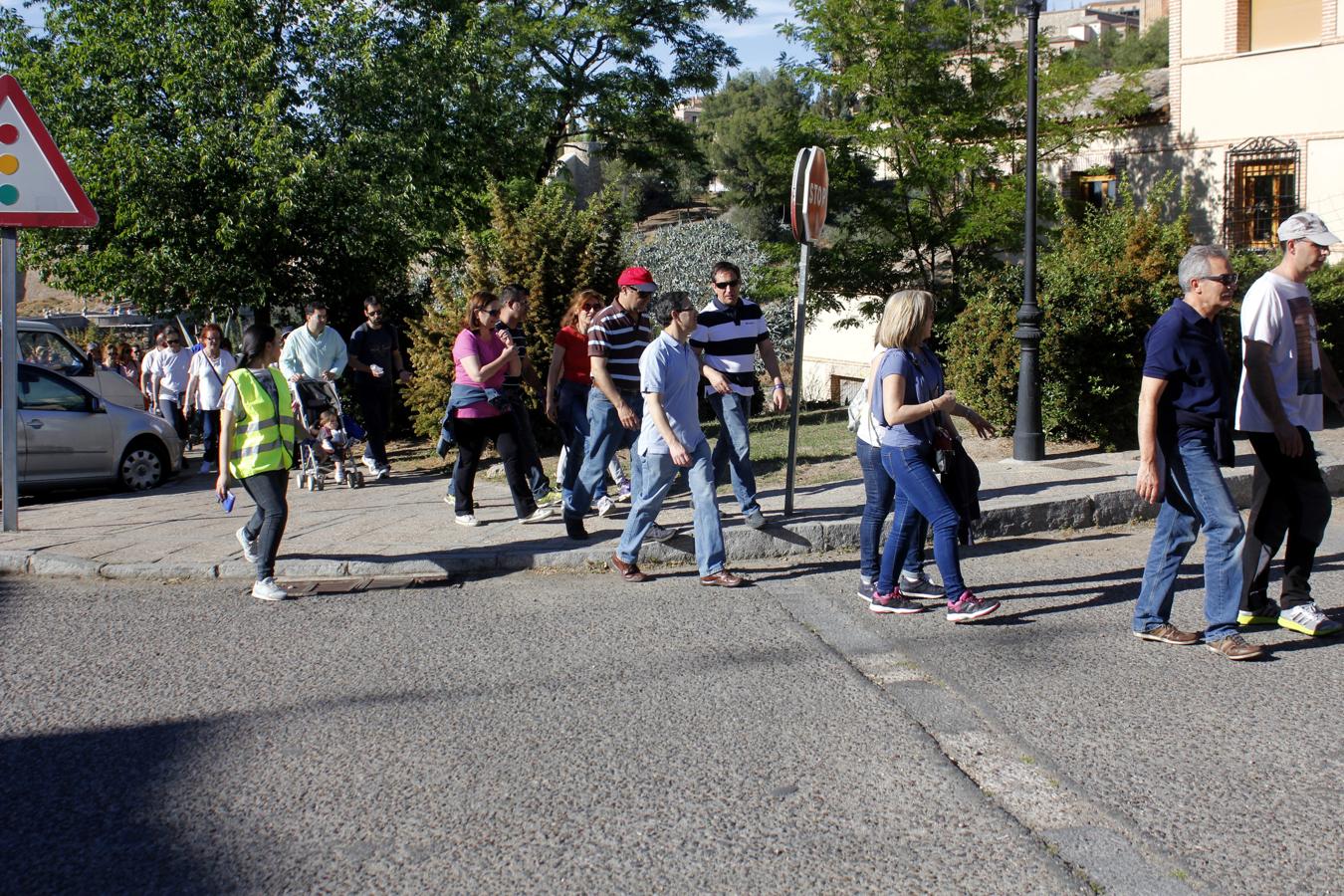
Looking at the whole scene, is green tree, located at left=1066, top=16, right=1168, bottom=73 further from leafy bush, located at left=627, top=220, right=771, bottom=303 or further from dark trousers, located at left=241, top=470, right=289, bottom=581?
dark trousers, located at left=241, top=470, right=289, bottom=581

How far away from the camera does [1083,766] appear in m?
4.17

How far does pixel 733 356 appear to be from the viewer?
819 cm

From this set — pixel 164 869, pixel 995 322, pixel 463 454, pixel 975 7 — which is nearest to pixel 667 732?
pixel 164 869

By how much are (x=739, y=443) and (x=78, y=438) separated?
6.91m

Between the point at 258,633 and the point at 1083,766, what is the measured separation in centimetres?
408

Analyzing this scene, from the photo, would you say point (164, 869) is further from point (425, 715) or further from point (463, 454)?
point (463, 454)

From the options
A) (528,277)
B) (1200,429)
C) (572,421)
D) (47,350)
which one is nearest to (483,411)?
(572,421)

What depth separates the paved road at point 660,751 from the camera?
353 centimetres

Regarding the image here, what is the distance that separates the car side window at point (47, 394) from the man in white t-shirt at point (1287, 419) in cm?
1013

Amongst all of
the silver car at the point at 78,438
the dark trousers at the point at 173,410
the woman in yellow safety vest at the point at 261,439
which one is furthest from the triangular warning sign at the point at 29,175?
the dark trousers at the point at 173,410

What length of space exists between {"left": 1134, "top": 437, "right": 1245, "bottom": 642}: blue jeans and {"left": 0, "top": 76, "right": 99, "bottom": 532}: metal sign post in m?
7.10

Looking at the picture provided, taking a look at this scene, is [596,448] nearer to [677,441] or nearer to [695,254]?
[677,441]

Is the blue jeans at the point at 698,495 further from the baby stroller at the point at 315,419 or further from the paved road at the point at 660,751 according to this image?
the baby stroller at the point at 315,419

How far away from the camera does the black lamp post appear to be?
33.6ft
